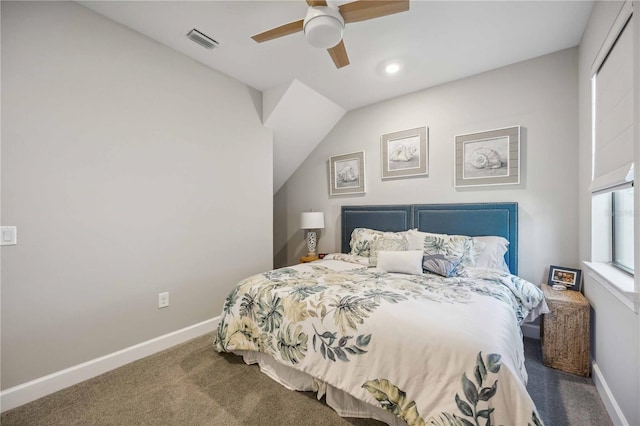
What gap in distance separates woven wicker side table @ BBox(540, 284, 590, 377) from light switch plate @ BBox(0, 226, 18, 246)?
3.74m

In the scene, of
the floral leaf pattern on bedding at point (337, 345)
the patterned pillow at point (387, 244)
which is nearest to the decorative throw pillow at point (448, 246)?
the patterned pillow at point (387, 244)

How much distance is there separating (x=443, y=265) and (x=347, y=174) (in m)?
2.00

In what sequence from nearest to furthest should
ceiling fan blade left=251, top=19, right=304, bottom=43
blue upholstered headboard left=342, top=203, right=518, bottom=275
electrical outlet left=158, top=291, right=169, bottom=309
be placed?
ceiling fan blade left=251, top=19, right=304, bottom=43 → electrical outlet left=158, top=291, right=169, bottom=309 → blue upholstered headboard left=342, top=203, right=518, bottom=275

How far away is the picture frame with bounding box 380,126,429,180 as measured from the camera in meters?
3.20

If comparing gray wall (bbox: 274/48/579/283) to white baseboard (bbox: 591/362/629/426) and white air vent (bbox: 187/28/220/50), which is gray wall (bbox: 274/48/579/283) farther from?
white air vent (bbox: 187/28/220/50)

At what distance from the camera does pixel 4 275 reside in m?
1.61

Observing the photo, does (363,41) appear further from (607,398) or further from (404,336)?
(607,398)

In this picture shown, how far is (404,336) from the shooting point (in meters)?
1.32

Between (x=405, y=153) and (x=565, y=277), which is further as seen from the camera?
(x=405, y=153)

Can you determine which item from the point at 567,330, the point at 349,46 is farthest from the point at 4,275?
the point at 567,330

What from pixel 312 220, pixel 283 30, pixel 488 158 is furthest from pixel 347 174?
pixel 283 30

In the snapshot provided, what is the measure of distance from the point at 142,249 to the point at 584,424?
127 inches

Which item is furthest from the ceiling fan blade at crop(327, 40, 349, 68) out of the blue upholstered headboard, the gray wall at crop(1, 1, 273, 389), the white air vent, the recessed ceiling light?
the blue upholstered headboard

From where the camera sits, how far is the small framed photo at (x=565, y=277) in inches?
88.0
